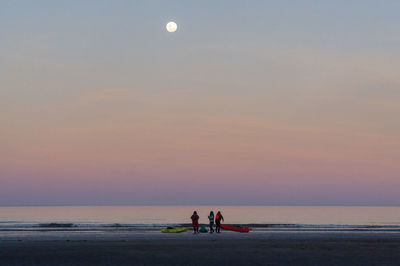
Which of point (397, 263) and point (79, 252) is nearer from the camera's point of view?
point (397, 263)

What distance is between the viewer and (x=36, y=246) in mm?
31016

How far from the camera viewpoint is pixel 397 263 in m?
23.2

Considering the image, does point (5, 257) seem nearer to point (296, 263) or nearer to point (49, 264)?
point (49, 264)

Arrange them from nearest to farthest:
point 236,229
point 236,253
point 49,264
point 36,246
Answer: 1. point 49,264
2. point 236,253
3. point 36,246
4. point 236,229

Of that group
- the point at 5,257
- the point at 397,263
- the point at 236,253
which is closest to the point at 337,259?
the point at 397,263

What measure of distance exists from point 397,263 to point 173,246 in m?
13.6

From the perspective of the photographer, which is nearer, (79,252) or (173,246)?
(79,252)

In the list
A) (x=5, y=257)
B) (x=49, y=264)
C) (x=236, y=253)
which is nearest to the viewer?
(x=49, y=264)

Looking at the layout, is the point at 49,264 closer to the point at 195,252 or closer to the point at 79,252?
the point at 79,252

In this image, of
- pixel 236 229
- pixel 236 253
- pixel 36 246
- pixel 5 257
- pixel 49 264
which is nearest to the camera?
pixel 49 264

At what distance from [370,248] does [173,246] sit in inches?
473

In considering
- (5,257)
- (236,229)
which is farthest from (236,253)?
(236,229)

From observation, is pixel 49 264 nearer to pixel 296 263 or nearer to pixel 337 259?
pixel 296 263

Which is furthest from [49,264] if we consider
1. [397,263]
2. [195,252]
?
[397,263]
